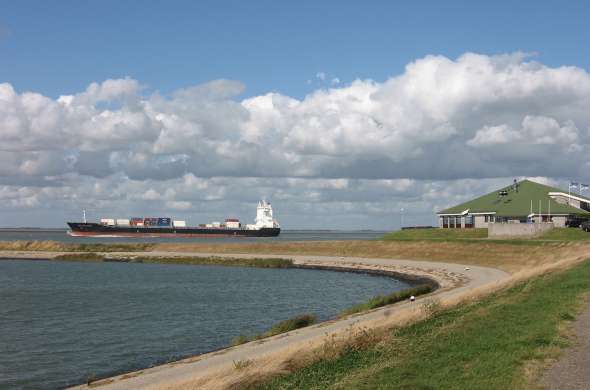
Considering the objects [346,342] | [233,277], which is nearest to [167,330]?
[346,342]

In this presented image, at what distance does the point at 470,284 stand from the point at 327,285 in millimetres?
15681

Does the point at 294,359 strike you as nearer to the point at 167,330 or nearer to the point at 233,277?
the point at 167,330

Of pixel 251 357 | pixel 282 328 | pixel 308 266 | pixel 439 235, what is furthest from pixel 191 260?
pixel 251 357

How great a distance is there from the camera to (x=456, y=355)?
1366 centimetres

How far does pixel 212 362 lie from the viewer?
68.1 ft

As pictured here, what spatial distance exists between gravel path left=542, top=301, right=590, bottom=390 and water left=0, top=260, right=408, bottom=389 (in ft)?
53.4

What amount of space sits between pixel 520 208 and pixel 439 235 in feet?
47.7

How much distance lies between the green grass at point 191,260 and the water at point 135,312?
9508 mm

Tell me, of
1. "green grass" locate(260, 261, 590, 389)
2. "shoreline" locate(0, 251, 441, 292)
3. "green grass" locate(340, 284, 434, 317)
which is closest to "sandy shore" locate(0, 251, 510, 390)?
"green grass" locate(260, 261, 590, 389)

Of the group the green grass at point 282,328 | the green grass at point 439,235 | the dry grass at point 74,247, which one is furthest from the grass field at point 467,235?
the dry grass at point 74,247

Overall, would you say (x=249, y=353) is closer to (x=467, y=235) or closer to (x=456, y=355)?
(x=456, y=355)

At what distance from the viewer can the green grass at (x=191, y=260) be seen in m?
83.1

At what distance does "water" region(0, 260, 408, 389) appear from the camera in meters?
24.3

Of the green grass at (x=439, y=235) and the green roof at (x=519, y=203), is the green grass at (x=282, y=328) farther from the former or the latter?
the green roof at (x=519, y=203)
